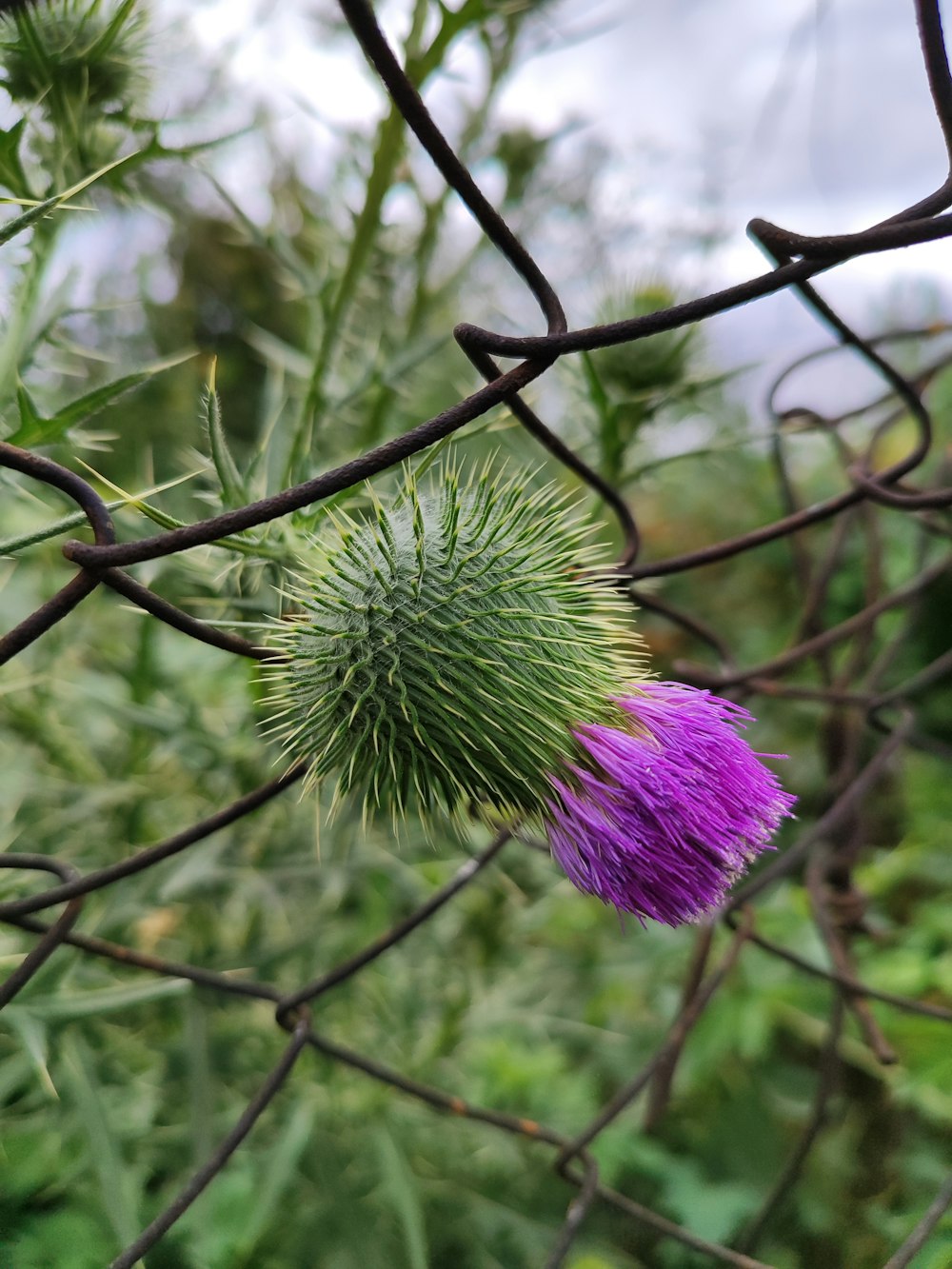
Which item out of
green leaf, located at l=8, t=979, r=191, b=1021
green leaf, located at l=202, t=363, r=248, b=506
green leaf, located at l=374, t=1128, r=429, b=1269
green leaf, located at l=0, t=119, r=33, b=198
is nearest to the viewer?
green leaf, located at l=202, t=363, r=248, b=506

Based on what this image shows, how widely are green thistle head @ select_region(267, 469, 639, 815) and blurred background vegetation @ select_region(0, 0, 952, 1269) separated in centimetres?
8

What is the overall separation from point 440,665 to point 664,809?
24 centimetres

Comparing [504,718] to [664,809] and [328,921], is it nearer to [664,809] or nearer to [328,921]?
[664,809]

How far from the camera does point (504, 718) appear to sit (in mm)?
832

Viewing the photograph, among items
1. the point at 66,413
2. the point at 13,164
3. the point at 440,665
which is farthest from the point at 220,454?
the point at 13,164

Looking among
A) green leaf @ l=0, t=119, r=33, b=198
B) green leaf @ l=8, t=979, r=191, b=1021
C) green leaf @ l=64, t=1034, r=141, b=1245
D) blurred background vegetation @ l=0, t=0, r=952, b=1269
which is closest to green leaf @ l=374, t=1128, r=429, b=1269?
blurred background vegetation @ l=0, t=0, r=952, b=1269

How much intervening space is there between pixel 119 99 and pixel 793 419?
1.18 meters

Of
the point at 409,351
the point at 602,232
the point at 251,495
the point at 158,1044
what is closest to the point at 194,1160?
the point at 158,1044

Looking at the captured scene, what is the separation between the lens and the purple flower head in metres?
0.81

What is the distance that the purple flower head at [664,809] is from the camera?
81 centimetres

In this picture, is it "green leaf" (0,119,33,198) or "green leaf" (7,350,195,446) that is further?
"green leaf" (0,119,33,198)

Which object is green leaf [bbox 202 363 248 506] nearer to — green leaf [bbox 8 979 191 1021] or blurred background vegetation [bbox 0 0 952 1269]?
blurred background vegetation [bbox 0 0 952 1269]

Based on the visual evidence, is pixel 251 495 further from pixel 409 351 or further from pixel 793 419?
pixel 793 419

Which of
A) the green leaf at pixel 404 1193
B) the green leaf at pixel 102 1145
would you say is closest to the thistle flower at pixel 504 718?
the green leaf at pixel 102 1145
